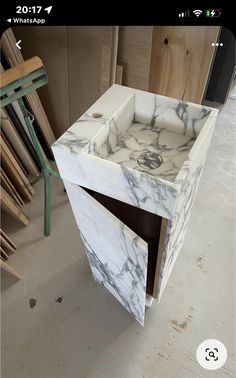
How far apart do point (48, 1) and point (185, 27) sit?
496 millimetres

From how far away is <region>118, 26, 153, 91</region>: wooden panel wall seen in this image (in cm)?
108

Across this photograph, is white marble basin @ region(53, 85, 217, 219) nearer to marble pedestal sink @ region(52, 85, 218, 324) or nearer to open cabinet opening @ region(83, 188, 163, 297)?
marble pedestal sink @ region(52, 85, 218, 324)

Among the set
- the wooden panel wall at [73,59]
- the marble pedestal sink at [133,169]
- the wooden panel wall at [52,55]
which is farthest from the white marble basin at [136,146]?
the wooden panel wall at [52,55]

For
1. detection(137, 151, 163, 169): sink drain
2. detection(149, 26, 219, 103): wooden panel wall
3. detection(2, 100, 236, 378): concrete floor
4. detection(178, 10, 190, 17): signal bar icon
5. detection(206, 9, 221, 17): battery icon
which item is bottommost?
detection(2, 100, 236, 378): concrete floor

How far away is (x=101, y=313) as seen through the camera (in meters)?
1.10

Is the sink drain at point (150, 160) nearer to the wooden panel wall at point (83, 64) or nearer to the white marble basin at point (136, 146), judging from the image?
the white marble basin at point (136, 146)

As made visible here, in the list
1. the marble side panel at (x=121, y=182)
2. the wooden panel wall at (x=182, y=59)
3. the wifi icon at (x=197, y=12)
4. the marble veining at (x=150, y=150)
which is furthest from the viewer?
the wooden panel wall at (x=182, y=59)

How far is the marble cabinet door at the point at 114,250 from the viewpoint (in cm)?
69

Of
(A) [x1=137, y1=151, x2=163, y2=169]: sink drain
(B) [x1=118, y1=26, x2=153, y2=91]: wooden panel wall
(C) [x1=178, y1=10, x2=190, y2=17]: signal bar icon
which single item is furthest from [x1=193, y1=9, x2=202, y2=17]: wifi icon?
(A) [x1=137, y1=151, x2=163, y2=169]: sink drain

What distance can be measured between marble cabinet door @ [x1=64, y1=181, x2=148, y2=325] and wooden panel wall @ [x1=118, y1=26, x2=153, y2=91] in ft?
2.16

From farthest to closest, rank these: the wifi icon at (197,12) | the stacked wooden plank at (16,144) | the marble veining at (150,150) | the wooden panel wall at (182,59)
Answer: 1. the stacked wooden plank at (16,144)
2. the wooden panel wall at (182,59)
3. the wifi icon at (197,12)
4. the marble veining at (150,150)

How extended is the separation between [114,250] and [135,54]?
79 centimetres

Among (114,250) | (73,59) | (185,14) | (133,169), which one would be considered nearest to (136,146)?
(133,169)

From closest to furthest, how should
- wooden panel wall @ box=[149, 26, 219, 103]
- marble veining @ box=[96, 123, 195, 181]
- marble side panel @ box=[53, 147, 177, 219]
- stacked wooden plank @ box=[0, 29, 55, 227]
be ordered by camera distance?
marble side panel @ box=[53, 147, 177, 219] < marble veining @ box=[96, 123, 195, 181] < wooden panel wall @ box=[149, 26, 219, 103] < stacked wooden plank @ box=[0, 29, 55, 227]
